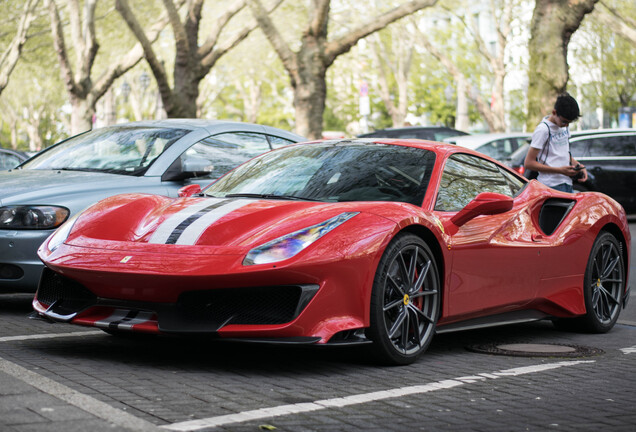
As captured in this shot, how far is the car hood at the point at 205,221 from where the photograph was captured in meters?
5.34

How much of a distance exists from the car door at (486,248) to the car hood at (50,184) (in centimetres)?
271

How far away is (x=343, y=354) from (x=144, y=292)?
126cm

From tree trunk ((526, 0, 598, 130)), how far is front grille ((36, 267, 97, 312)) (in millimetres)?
16827

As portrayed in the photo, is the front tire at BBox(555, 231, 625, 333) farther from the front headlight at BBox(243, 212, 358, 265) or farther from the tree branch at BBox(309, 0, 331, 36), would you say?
the tree branch at BBox(309, 0, 331, 36)

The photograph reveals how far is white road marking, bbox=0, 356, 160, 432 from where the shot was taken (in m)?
4.04

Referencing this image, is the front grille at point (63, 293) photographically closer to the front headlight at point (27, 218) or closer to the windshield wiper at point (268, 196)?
the windshield wiper at point (268, 196)

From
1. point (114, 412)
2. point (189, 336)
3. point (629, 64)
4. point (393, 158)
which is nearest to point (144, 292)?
point (189, 336)

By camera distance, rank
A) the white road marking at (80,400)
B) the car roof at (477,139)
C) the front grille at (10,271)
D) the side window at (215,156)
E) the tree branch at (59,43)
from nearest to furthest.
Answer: the white road marking at (80,400), the front grille at (10,271), the side window at (215,156), the car roof at (477,139), the tree branch at (59,43)

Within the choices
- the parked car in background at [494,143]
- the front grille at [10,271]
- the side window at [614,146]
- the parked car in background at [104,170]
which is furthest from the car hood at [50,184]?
the parked car in background at [494,143]

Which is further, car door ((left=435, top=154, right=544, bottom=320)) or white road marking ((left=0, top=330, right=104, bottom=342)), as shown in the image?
white road marking ((left=0, top=330, right=104, bottom=342))

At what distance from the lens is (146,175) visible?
8266 mm

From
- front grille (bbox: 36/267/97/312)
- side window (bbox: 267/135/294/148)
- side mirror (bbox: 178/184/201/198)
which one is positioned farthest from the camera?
side window (bbox: 267/135/294/148)

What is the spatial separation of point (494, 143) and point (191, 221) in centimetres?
1458

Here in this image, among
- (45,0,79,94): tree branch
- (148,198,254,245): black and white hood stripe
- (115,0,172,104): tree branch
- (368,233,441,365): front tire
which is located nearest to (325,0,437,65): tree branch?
(115,0,172,104): tree branch
